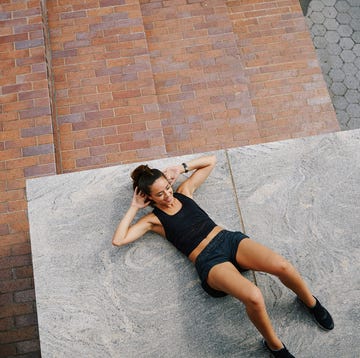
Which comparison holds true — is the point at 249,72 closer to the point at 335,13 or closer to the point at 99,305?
the point at 335,13

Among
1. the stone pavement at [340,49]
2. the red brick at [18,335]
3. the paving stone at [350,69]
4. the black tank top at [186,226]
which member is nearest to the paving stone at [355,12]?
the stone pavement at [340,49]

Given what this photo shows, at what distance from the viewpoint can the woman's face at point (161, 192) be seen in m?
3.26

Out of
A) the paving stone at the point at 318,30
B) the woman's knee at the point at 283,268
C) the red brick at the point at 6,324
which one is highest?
the paving stone at the point at 318,30

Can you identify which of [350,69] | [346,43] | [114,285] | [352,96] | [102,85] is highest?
[102,85]

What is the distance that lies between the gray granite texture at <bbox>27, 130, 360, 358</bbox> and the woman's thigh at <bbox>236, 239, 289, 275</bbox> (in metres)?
0.27

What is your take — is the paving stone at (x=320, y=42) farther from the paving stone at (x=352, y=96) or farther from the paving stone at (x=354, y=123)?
the paving stone at (x=354, y=123)

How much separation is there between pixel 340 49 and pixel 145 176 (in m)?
3.63

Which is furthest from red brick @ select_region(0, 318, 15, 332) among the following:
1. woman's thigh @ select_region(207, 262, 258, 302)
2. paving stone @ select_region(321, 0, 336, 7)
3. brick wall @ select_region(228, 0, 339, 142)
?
paving stone @ select_region(321, 0, 336, 7)

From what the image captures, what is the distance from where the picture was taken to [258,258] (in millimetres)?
3141

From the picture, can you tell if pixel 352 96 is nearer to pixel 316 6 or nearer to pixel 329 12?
pixel 329 12

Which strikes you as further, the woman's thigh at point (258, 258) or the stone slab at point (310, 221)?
the stone slab at point (310, 221)

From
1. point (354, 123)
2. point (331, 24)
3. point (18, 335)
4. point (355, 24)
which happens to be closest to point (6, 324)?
point (18, 335)

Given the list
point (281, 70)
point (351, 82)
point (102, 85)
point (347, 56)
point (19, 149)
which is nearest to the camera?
point (19, 149)

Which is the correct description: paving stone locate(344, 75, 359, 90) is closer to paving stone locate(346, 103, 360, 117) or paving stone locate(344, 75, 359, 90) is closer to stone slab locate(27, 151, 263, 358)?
paving stone locate(346, 103, 360, 117)
